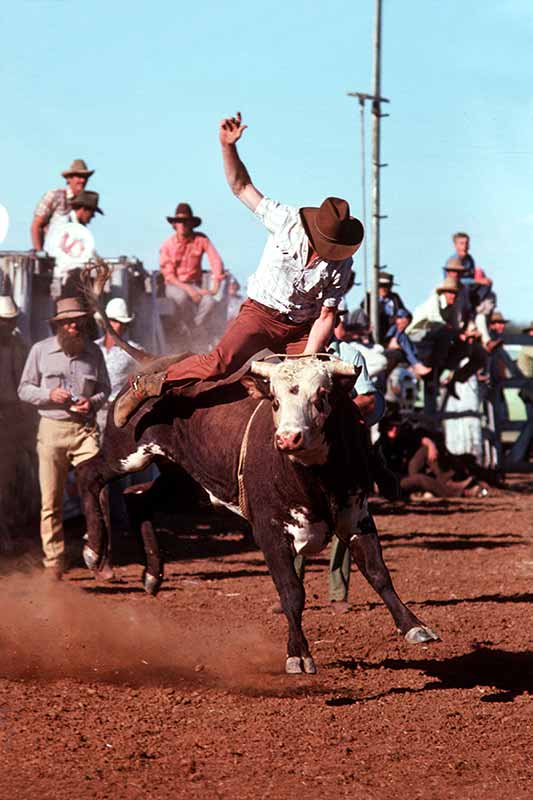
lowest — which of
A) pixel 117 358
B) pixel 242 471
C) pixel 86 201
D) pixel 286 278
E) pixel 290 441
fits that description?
pixel 242 471

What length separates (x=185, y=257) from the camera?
49.9ft

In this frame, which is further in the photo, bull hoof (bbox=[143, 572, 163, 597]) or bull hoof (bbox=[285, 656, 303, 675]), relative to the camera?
bull hoof (bbox=[143, 572, 163, 597])

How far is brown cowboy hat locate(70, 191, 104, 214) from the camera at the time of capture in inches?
503

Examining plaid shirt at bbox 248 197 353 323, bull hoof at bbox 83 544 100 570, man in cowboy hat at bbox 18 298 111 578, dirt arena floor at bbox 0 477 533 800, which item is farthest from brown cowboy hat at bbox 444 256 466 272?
plaid shirt at bbox 248 197 353 323

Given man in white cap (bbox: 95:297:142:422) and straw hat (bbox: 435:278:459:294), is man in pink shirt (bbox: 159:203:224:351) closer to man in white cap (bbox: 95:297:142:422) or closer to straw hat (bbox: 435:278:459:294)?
man in white cap (bbox: 95:297:142:422)

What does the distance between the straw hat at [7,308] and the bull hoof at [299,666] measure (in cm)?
541

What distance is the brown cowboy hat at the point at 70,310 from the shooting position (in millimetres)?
10508

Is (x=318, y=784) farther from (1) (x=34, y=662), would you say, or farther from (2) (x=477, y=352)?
(2) (x=477, y=352)

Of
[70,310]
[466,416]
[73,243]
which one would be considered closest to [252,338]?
[70,310]

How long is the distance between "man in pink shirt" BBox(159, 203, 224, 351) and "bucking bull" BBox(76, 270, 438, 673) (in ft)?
23.4

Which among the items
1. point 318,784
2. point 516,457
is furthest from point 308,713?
point 516,457

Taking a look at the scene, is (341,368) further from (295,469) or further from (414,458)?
(414,458)

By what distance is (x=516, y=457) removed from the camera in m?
22.4

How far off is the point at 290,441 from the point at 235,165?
1.82 meters
